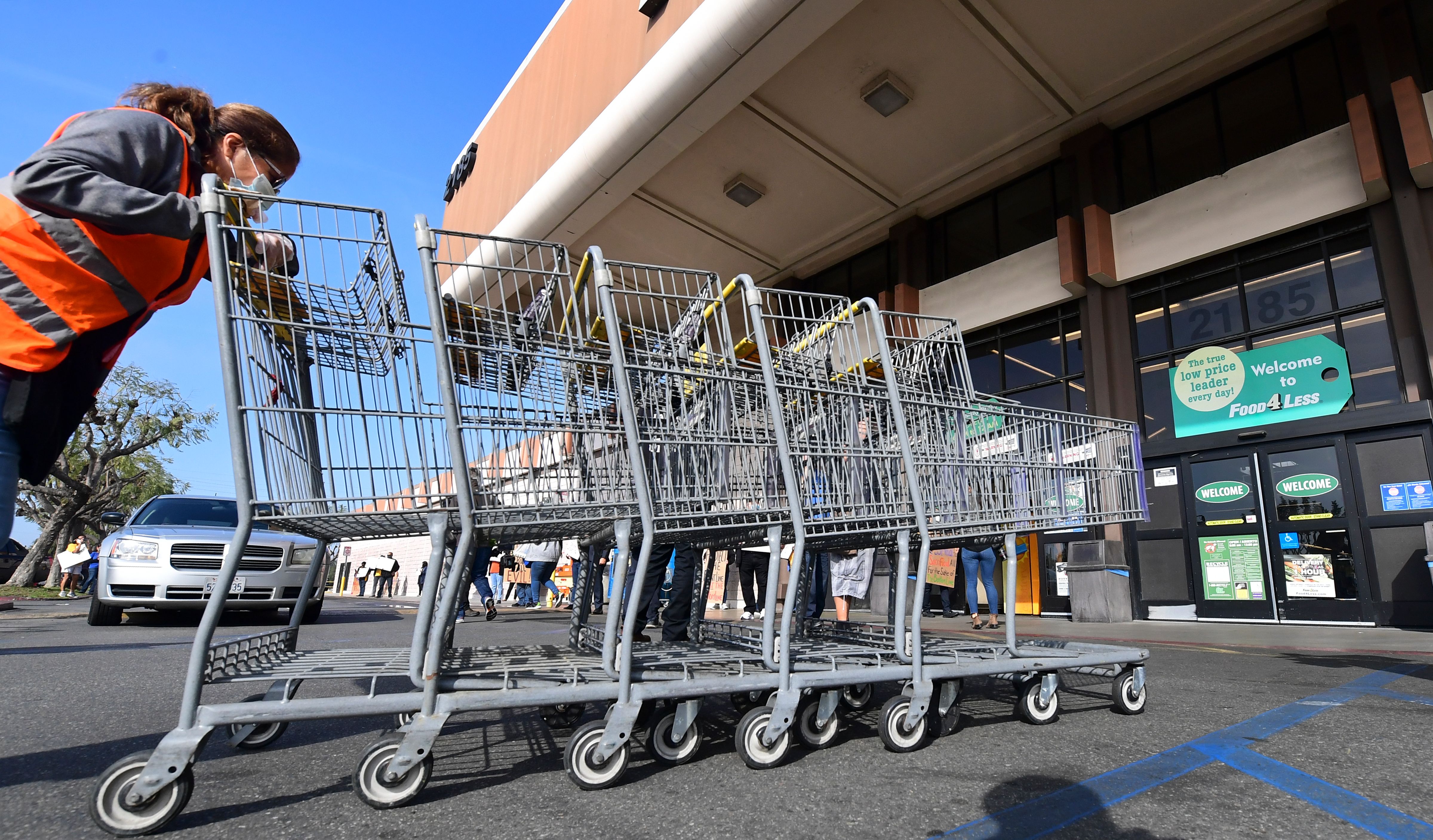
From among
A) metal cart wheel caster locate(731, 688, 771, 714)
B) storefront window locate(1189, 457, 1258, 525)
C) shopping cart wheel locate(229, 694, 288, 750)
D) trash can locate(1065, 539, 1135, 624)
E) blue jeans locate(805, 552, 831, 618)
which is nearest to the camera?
shopping cart wheel locate(229, 694, 288, 750)

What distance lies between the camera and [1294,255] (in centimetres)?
858

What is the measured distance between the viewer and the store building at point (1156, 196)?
7758 mm

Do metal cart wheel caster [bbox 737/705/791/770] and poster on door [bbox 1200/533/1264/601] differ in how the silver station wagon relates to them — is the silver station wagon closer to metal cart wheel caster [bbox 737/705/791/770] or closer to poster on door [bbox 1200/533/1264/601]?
metal cart wheel caster [bbox 737/705/791/770]

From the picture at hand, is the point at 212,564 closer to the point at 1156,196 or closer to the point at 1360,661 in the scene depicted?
the point at 1360,661

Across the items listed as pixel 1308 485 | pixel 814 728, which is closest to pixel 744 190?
pixel 1308 485

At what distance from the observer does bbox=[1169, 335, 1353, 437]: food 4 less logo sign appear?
26.5 ft

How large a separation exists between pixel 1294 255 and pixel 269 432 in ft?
34.1

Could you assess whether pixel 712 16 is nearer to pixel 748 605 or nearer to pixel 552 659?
pixel 748 605

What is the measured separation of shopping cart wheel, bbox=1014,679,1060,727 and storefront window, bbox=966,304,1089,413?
301 inches

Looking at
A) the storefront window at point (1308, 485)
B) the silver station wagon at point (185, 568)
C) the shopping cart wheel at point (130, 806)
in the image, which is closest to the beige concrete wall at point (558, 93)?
the silver station wagon at point (185, 568)

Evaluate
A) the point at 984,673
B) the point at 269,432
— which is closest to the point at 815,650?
the point at 984,673

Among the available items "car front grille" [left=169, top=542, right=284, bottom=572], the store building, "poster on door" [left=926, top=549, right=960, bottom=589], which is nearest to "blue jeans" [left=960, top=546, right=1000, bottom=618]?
"poster on door" [left=926, top=549, right=960, bottom=589]

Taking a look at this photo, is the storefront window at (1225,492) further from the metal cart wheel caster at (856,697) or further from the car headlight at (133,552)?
the car headlight at (133,552)

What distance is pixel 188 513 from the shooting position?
8.53 meters
